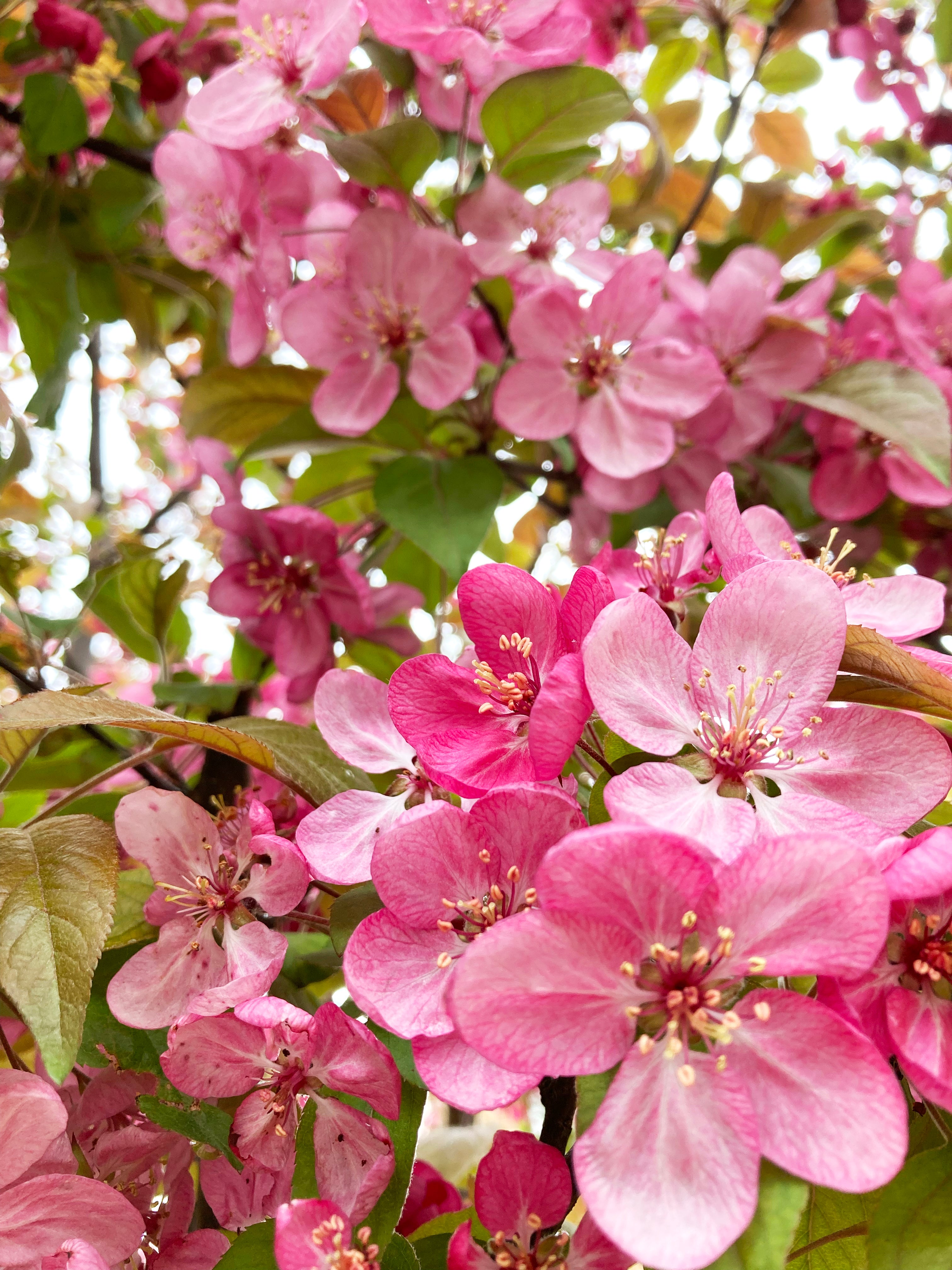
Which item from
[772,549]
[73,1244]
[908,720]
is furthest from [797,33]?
[73,1244]

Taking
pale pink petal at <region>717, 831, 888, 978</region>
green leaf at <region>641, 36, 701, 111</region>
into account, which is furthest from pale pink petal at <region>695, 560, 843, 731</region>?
green leaf at <region>641, 36, 701, 111</region>

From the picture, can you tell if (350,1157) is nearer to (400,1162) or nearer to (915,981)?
(400,1162)

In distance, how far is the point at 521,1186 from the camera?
1.72ft

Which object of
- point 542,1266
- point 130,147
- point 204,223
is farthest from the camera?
point 130,147

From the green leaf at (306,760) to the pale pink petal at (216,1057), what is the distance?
15 centimetres

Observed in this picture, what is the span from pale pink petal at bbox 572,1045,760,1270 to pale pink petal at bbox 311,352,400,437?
2.59 ft

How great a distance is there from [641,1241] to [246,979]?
0.24 m

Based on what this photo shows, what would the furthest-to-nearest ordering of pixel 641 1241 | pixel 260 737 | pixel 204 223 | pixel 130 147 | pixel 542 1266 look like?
pixel 130 147, pixel 204 223, pixel 260 737, pixel 542 1266, pixel 641 1241

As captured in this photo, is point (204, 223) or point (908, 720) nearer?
point (908, 720)

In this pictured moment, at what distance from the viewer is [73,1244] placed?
1.73ft

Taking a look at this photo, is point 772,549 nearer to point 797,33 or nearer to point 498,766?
point 498,766

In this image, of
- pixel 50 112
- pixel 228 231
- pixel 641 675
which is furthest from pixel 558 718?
pixel 50 112

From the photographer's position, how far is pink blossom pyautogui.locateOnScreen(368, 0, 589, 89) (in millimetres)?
966

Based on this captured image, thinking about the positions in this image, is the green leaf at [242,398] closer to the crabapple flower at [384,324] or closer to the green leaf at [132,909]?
the crabapple flower at [384,324]
